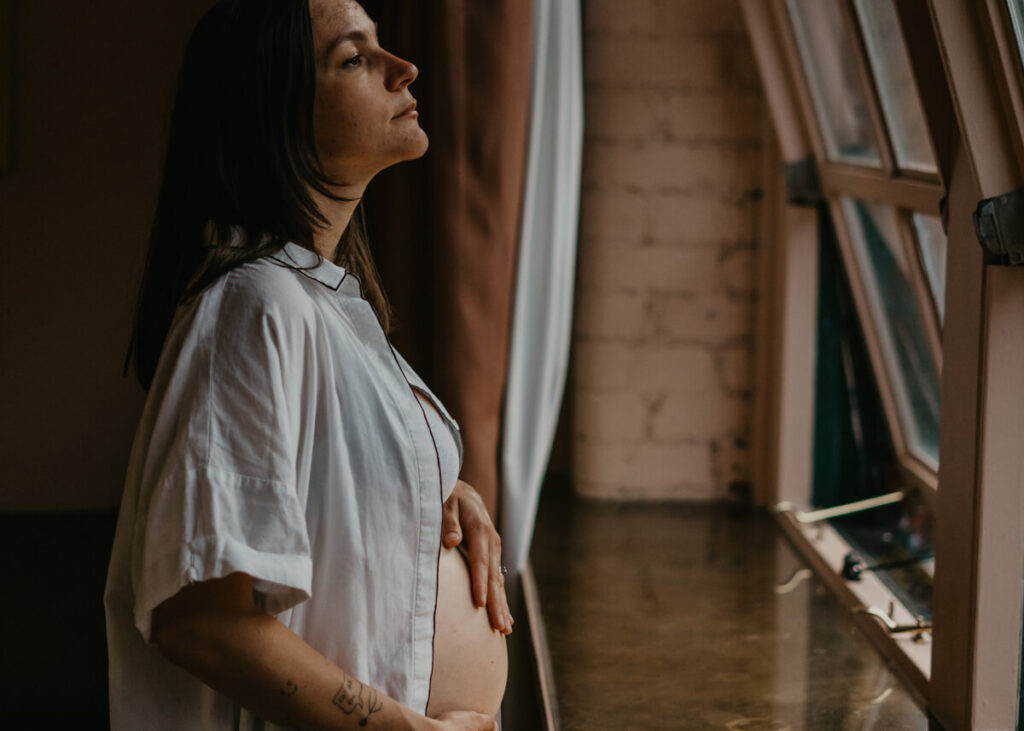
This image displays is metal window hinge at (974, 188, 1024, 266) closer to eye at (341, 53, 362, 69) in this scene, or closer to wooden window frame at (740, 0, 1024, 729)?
wooden window frame at (740, 0, 1024, 729)

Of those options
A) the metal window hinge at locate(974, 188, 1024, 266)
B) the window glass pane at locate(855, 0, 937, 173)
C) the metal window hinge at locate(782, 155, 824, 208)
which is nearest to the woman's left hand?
the metal window hinge at locate(974, 188, 1024, 266)

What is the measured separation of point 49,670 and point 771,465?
7.19 feet

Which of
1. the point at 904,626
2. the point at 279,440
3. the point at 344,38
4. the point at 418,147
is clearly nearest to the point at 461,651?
the point at 279,440

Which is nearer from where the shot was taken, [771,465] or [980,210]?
[980,210]

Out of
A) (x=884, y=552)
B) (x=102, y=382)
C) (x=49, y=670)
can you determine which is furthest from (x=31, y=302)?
(x=884, y=552)

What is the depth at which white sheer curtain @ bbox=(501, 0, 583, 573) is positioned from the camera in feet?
7.00

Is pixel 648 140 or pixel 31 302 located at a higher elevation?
pixel 648 140

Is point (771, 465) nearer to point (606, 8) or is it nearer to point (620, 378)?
point (620, 378)

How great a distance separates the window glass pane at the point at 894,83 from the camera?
2518 mm

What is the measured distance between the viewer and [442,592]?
1.25 meters

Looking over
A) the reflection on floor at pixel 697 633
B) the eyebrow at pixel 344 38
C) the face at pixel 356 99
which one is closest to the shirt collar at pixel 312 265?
the face at pixel 356 99

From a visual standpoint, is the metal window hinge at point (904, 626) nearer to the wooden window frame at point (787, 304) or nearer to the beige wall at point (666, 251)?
the wooden window frame at point (787, 304)

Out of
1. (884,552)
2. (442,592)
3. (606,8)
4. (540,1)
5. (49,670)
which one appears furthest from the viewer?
(606,8)

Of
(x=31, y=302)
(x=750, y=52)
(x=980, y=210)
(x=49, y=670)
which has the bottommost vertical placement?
(x=49, y=670)
